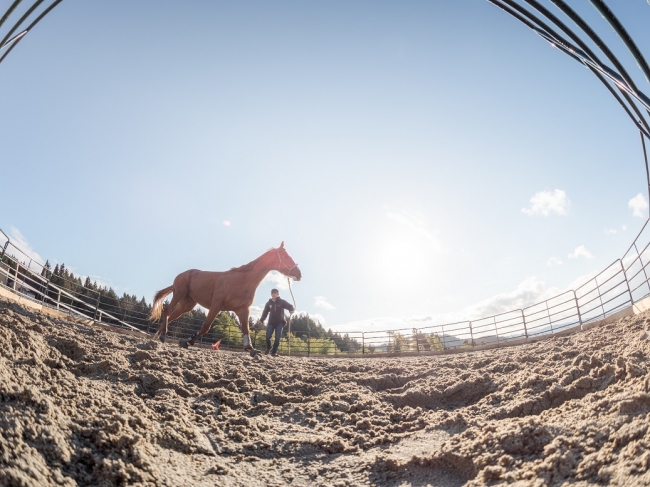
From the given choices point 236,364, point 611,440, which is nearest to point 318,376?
point 236,364

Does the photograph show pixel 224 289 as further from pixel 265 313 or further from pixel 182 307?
pixel 182 307

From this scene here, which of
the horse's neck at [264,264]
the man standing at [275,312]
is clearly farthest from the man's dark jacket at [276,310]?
the horse's neck at [264,264]

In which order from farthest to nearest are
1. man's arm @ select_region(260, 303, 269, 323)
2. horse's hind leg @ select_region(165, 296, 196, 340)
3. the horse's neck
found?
man's arm @ select_region(260, 303, 269, 323) → horse's hind leg @ select_region(165, 296, 196, 340) → the horse's neck

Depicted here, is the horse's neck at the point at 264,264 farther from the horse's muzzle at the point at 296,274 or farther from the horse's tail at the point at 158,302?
the horse's tail at the point at 158,302

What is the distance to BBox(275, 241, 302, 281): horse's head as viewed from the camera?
10.4 metres

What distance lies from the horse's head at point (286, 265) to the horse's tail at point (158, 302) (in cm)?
319

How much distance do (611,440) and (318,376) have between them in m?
4.14

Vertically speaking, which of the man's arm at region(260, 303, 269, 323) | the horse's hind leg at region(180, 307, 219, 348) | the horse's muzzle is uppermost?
the horse's muzzle

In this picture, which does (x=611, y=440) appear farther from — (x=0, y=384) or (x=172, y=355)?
(x=172, y=355)

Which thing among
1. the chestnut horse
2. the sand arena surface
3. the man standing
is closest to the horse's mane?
the chestnut horse

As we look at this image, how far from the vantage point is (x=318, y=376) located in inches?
246

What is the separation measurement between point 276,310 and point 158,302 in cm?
324

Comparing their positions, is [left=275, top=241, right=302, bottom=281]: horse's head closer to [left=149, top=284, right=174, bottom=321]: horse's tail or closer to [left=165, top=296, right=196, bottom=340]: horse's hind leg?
[left=165, top=296, right=196, bottom=340]: horse's hind leg

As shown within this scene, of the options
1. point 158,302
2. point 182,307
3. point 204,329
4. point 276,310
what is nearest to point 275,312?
point 276,310
